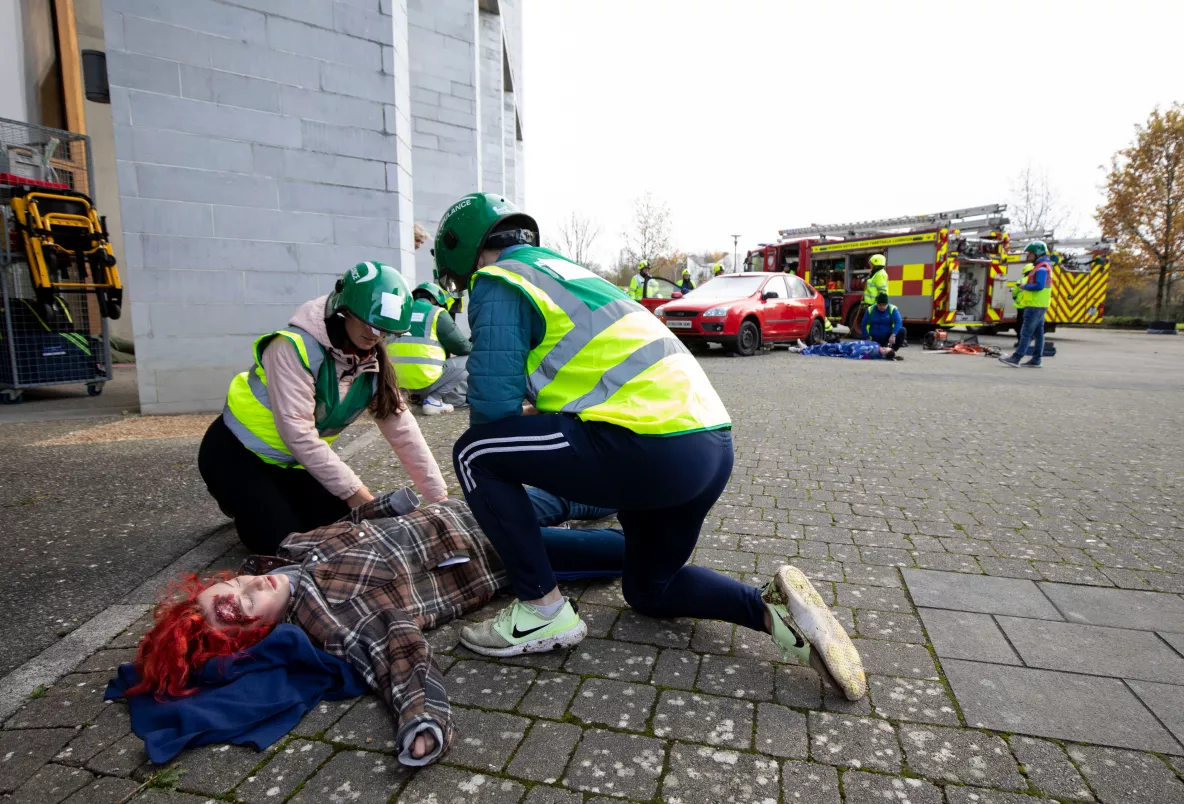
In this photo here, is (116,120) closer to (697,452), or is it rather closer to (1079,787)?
(697,452)

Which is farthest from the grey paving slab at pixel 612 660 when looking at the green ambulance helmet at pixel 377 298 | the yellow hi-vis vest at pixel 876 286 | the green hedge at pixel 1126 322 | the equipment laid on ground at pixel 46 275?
the green hedge at pixel 1126 322

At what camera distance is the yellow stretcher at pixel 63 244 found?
24.3 feet

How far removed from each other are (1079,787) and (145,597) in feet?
10.7

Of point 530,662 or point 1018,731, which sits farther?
point 530,662

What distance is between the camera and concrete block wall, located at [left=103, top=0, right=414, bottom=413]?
639cm

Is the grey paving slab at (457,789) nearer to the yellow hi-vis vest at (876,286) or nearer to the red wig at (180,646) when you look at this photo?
the red wig at (180,646)

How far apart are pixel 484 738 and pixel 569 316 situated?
4.02 feet

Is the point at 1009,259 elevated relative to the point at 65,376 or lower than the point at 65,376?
elevated

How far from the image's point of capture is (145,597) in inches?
114

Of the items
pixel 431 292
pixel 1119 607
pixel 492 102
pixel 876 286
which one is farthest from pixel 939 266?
pixel 1119 607

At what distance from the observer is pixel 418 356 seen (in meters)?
6.67

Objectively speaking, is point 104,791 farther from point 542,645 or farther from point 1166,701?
point 1166,701

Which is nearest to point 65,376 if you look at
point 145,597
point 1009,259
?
point 145,597

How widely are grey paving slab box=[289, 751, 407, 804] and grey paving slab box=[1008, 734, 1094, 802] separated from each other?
5.16 feet
